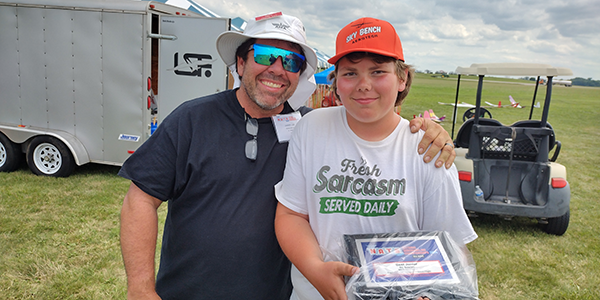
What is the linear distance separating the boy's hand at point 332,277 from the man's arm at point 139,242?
0.87m

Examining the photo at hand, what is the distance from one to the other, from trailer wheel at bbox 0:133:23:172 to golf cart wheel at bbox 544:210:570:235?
9.40m

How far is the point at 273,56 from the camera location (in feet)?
6.34

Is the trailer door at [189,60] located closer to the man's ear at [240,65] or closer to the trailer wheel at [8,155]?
the trailer wheel at [8,155]

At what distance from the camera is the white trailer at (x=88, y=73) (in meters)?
6.14

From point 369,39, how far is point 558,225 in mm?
5457

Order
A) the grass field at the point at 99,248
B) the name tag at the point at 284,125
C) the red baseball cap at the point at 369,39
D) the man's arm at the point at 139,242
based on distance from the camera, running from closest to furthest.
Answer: the red baseball cap at the point at 369,39 → the man's arm at the point at 139,242 → the name tag at the point at 284,125 → the grass field at the point at 99,248

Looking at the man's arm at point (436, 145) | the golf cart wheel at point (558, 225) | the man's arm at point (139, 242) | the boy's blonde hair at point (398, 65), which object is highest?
the boy's blonde hair at point (398, 65)

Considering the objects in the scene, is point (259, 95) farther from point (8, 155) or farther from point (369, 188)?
point (8, 155)

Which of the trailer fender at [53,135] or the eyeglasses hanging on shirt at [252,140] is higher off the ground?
the eyeglasses hanging on shirt at [252,140]

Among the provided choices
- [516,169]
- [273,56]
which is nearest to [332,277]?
[273,56]

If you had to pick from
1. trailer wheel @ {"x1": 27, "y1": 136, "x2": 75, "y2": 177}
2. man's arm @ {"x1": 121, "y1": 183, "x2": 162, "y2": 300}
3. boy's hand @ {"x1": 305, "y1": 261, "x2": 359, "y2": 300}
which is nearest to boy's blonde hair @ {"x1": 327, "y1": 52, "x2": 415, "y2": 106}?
boy's hand @ {"x1": 305, "y1": 261, "x2": 359, "y2": 300}

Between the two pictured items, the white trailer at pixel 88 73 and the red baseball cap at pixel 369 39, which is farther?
the white trailer at pixel 88 73

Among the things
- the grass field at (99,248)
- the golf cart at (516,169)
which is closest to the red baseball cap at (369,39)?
the grass field at (99,248)

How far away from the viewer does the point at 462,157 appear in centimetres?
546
